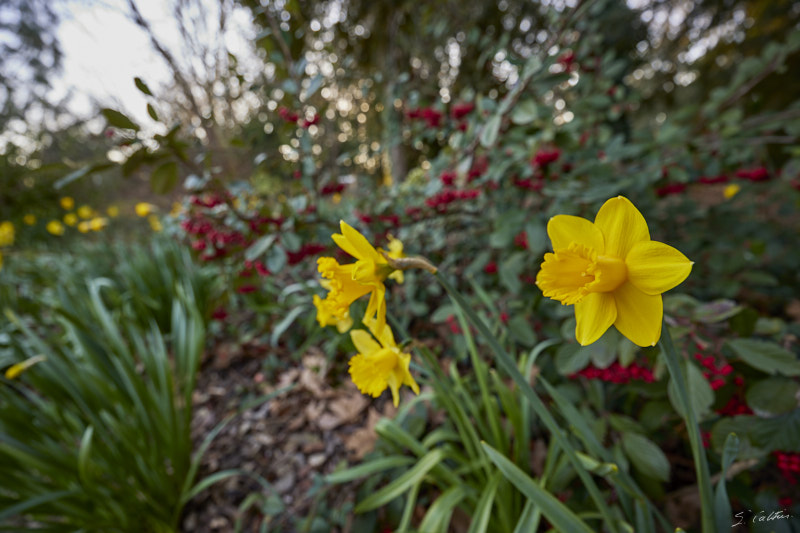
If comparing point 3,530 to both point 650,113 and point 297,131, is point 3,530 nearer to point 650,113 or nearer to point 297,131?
point 297,131

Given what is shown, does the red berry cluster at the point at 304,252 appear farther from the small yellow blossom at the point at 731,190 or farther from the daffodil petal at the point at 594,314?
the small yellow blossom at the point at 731,190

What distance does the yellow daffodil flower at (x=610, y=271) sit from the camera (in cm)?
39

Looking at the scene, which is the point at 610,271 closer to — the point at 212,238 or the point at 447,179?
the point at 447,179

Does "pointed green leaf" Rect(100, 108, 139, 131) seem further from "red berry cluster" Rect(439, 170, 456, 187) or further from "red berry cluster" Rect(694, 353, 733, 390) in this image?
"red berry cluster" Rect(694, 353, 733, 390)

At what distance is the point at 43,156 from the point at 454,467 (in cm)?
972

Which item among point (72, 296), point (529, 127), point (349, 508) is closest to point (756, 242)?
point (529, 127)

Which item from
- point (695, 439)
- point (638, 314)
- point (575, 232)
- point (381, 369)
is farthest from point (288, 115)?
point (695, 439)

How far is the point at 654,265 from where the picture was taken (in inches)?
15.5

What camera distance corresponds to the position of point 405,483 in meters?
0.85

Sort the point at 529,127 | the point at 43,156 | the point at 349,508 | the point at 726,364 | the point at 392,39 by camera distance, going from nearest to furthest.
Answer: the point at 726,364, the point at 349,508, the point at 529,127, the point at 392,39, the point at 43,156

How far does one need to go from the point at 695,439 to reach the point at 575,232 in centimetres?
37

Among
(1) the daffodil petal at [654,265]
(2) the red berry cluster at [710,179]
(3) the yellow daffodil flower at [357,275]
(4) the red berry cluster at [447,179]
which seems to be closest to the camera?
(1) the daffodil petal at [654,265]

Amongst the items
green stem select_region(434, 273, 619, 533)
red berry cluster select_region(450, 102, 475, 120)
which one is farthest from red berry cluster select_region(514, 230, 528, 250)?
green stem select_region(434, 273, 619, 533)

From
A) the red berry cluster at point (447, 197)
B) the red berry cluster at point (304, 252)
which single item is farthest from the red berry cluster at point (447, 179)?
the red berry cluster at point (304, 252)
